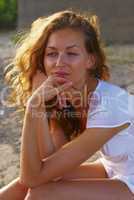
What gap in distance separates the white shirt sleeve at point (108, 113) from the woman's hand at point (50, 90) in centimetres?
16

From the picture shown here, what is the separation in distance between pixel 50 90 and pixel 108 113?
27 cm

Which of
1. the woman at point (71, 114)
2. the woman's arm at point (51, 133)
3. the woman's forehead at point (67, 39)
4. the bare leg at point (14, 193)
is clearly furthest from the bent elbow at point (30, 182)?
the woman's forehead at point (67, 39)

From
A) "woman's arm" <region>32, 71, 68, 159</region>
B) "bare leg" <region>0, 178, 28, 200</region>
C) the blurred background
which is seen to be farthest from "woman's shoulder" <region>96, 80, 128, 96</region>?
the blurred background

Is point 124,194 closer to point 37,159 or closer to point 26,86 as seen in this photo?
point 37,159

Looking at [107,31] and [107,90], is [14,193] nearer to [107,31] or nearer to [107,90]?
[107,90]

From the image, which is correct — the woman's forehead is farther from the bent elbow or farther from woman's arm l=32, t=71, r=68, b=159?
the bent elbow

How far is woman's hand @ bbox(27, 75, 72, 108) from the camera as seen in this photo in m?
2.50

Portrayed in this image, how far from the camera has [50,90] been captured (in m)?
2.51

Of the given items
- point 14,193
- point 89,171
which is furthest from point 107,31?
point 14,193

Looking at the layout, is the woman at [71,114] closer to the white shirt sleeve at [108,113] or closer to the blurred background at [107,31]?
the white shirt sleeve at [108,113]

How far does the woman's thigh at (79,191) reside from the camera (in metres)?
2.46

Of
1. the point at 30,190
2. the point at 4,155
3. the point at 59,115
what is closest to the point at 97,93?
the point at 59,115

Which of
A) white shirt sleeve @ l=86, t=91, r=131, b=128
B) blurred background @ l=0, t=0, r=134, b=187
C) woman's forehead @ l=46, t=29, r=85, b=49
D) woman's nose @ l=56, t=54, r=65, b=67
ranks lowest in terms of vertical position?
blurred background @ l=0, t=0, r=134, b=187

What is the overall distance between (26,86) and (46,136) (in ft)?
1.16
